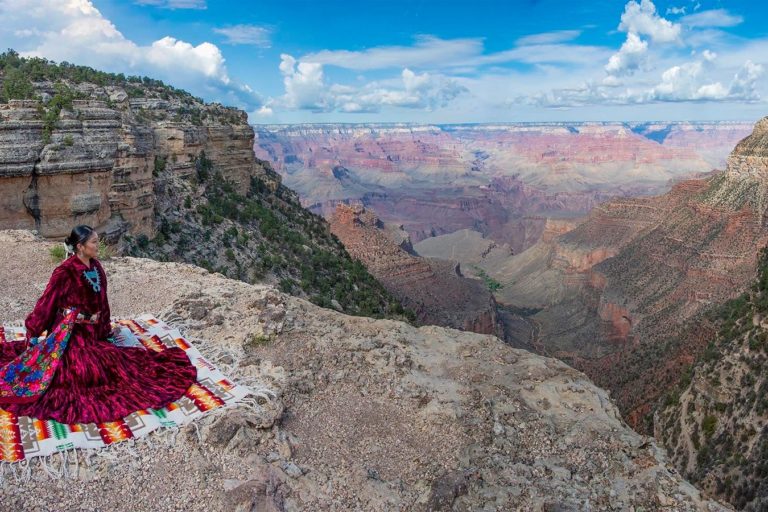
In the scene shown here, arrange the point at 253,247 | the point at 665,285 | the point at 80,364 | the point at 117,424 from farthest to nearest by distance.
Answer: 1. the point at 665,285
2. the point at 253,247
3. the point at 80,364
4. the point at 117,424

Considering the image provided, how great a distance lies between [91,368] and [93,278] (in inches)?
44.8

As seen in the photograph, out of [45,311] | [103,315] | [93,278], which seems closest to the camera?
[45,311]

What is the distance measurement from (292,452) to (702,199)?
58.7 metres

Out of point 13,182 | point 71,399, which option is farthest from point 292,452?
point 13,182

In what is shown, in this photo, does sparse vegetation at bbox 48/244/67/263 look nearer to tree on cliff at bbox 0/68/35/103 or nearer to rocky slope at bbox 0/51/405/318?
rocky slope at bbox 0/51/405/318

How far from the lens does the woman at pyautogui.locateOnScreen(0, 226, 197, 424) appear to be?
5.89 metres

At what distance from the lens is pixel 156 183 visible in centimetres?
2180

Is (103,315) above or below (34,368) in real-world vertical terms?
above

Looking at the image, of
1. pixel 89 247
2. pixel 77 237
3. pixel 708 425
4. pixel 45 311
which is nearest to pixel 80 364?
pixel 45 311

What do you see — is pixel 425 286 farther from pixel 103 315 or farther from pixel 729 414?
pixel 103 315

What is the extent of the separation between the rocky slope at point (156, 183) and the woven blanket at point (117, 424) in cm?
781

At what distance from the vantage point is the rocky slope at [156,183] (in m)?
13.8

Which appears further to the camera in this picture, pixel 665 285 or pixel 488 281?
pixel 488 281

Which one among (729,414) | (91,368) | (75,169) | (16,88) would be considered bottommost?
(729,414)
